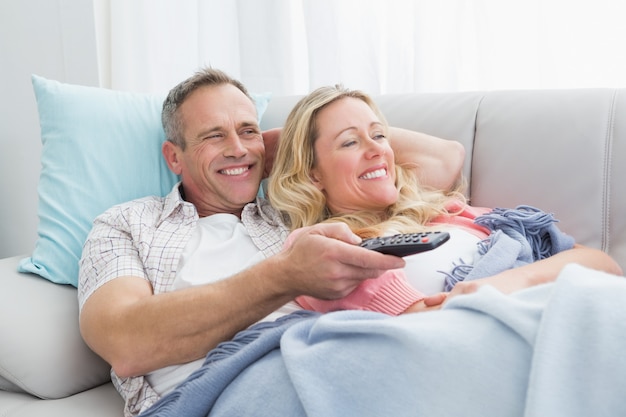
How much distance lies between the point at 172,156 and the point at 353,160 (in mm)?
478

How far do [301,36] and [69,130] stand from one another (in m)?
0.93

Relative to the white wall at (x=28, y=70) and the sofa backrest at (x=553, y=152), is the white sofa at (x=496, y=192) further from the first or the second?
the white wall at (x=28, y=70)

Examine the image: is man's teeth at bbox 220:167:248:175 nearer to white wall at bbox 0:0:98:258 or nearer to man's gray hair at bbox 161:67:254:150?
man's gray hair at bbox 161:67:254:150

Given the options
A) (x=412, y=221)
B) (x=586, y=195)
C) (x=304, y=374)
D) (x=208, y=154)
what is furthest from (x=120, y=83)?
(x=304, y=374)

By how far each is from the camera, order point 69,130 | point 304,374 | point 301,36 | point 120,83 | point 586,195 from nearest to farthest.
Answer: point 304,374
point 586,195
point 69,130
point 301,36
point 120,83

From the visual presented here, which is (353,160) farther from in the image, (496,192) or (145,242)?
(145,242)

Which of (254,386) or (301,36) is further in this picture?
(301,36)

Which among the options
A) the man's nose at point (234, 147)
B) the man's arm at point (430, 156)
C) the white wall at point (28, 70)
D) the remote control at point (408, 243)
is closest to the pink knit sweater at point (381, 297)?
the remote control at point (408, 243)

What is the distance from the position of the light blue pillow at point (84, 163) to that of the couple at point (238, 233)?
9 cm

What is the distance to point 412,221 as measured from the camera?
1.33m

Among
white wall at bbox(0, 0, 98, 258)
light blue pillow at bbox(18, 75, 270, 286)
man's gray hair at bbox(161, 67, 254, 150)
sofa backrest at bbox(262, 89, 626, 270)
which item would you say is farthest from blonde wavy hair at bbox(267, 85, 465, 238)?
white wall at bbox(0, 0, 98, 258)

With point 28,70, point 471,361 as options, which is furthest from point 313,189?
point 28,70

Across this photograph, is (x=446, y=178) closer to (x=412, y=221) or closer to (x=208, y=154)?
(x=412, y=221)

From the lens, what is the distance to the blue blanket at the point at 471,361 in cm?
63
